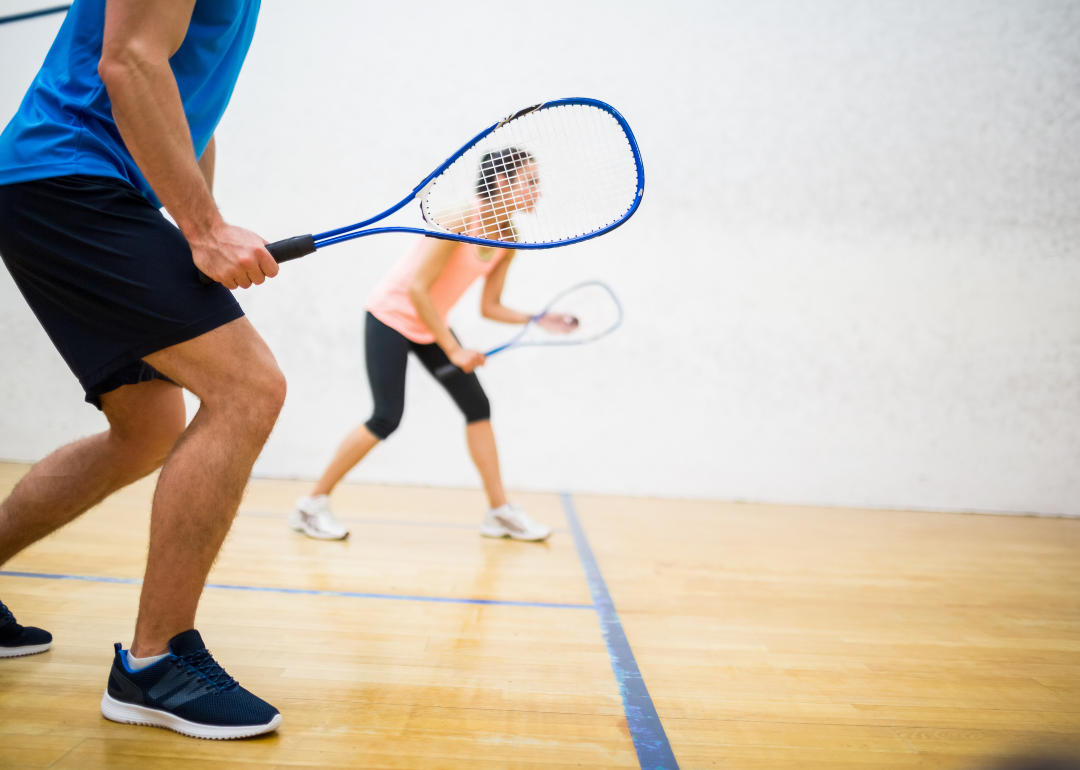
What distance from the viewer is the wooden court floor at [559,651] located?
0.98 metres

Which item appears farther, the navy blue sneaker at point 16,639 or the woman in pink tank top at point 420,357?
the woman in pink tank top at point 420,357

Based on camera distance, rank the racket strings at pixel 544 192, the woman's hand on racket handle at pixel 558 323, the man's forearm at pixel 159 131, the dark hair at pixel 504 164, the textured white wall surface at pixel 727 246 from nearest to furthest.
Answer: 1. the man's forearm at pixel 159 131
2. the racket strings at pixel 544 192
3. the dark hair at pixel 504 164
4. the woman's hand on racket handle at pixel 558 323
5. the textured white wall surface at pixel 727 246

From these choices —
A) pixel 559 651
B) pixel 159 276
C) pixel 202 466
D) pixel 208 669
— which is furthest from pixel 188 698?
pixel 559 651

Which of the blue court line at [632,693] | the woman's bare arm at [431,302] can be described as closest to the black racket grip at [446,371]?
the woman's bare arm at [431,302]

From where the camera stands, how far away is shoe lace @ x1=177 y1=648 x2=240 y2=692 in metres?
0.93

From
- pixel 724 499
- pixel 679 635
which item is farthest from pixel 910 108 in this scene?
pixel 679 635

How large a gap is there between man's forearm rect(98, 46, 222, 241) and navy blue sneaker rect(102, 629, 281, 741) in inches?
20.8

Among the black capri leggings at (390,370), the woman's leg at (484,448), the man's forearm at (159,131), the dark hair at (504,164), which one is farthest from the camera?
the woman's leg at (484,448)

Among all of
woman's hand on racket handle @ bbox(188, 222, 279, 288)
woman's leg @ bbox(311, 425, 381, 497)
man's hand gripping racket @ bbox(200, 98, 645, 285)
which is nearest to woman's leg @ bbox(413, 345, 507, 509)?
woman's leg @ bbox(311, 425, 381, 497)

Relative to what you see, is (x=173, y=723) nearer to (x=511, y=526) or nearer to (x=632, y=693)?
(x=632, y=693)

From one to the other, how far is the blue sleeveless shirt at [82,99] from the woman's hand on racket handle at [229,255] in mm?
158

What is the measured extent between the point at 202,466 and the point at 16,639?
59 cm

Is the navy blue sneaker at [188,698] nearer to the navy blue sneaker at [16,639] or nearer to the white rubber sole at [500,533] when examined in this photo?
the navy blue sneaker at [16,639]

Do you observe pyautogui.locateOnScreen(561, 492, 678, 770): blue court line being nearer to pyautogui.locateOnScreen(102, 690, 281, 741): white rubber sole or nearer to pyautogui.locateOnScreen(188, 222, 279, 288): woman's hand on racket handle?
pyautogui.locateOnScreen(102, 690, 281, 741): white rubber sole
